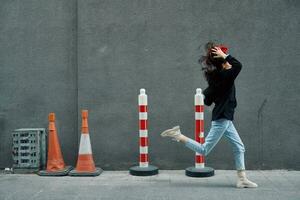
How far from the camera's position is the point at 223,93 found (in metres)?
5.72

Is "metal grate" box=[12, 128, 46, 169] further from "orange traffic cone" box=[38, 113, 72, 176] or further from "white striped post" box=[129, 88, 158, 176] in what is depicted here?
"white striped post" box=[129, 88, 158, 176]

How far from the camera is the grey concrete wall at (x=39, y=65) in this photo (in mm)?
7504

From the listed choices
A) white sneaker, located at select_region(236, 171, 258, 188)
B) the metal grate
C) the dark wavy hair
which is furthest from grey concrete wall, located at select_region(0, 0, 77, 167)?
white sneaker, located at select_region(236, 171, 258, 188)

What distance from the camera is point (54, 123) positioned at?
23.8 ft

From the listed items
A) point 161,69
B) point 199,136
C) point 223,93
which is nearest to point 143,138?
point 199,136

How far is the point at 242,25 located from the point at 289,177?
2.56m

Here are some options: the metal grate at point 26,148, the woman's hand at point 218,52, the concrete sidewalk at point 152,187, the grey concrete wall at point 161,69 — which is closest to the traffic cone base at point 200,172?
the concrete sidewalk at point 152,187

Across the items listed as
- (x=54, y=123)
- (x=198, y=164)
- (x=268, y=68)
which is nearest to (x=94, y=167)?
(x=54, y=123)

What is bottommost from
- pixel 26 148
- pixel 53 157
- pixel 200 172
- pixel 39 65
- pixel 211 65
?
pixel 200 172

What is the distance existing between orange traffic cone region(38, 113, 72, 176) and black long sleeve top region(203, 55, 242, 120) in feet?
8.84

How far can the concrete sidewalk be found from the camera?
542 centimetres

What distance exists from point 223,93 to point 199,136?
4.00ft

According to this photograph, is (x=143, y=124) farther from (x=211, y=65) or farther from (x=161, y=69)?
(x=211, y=65)

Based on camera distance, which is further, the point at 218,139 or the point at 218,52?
the point at 218,139
